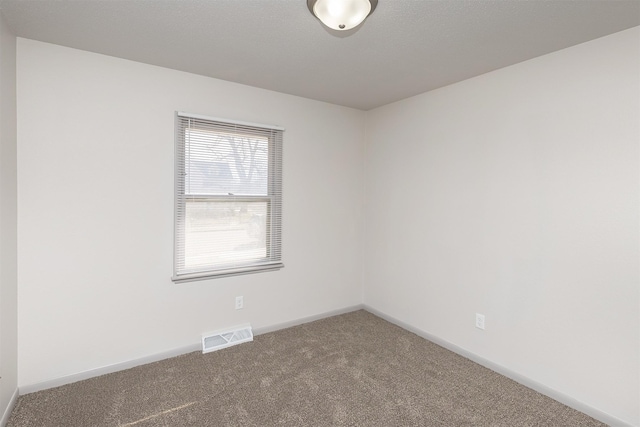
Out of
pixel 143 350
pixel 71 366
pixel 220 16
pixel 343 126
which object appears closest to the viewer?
pixel 220 16

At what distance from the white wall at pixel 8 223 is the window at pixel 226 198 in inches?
39.4

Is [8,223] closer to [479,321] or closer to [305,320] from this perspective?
[305,320]

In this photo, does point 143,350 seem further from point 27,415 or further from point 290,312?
point 290,312

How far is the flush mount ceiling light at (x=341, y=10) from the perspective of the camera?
155cm

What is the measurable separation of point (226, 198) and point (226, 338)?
1.29 metres

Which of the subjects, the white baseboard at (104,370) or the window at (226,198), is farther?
the window at (226,198)

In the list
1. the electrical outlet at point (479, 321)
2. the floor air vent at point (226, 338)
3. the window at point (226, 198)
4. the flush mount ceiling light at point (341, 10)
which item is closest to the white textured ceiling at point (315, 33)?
the flush mount ceiling light at point (341, 10)

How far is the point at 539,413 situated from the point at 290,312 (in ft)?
7.24

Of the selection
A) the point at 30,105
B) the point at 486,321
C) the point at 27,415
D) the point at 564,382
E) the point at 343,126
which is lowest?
the point at 27,415

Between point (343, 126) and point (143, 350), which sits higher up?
point (343, 126)

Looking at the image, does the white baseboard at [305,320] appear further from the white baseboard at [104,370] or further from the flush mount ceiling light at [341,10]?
the flush mount ceiling light at [341,10]

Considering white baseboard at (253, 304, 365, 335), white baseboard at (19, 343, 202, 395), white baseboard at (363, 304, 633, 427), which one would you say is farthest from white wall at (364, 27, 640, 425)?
white baseboard at (19, 343, 202, 395)

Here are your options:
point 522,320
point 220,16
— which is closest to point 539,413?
point 522,320

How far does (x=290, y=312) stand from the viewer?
11.2ft
